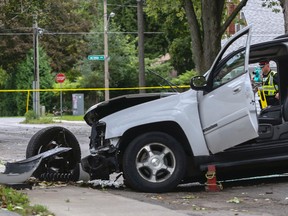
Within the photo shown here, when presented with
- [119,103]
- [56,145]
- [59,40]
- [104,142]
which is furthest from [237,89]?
[59,40]

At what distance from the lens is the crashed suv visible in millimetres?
7801

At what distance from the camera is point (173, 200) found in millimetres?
7516

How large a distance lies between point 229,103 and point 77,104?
3720 cm

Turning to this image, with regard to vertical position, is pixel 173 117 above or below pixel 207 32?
below

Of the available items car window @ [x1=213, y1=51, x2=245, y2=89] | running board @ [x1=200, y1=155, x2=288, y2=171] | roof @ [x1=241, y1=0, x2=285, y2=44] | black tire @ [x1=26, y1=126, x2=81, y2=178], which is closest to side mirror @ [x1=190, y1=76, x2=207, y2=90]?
car window @ [x1=213, y1=51, x2=245, y2=89]

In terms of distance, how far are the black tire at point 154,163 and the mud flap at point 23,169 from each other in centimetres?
119

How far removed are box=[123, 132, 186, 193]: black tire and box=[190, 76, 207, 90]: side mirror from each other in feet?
2.46

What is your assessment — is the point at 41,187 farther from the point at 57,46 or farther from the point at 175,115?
the point at 57,46

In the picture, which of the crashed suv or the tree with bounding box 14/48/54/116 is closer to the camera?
the crashed suv

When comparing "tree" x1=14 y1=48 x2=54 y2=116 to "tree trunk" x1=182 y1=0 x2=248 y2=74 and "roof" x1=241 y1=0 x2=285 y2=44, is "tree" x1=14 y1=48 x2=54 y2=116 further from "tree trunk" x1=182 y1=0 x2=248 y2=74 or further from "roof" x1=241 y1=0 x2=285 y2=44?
"tree trunk" x1=182 y1=0 x2=248 y2=74

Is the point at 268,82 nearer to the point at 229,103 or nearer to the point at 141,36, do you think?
the point at 229,103

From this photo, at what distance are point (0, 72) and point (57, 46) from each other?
6748 mm

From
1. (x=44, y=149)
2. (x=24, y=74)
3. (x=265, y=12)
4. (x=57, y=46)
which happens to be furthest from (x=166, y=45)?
(x=44, y=149)

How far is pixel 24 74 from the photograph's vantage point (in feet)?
171
